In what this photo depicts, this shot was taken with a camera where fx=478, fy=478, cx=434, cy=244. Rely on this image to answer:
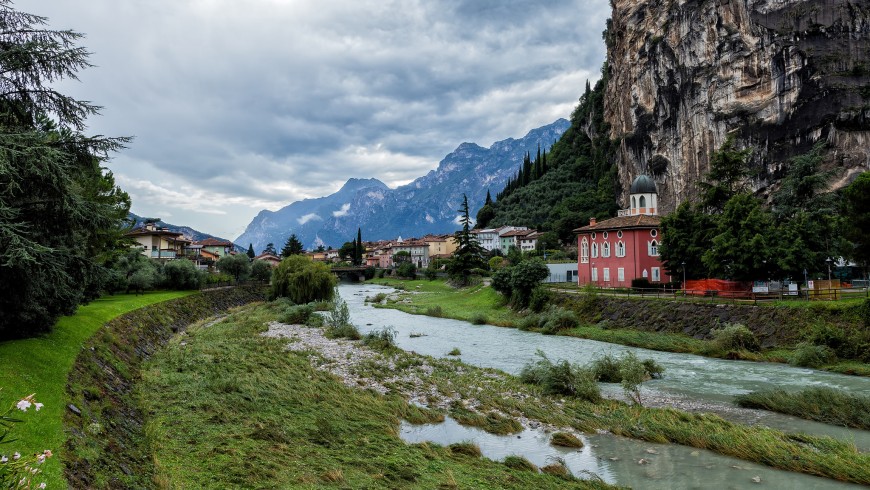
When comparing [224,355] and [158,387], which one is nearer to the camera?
[158,387]

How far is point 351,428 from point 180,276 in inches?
1819

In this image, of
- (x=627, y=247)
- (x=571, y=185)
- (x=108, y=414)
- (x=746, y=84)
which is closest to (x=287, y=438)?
(x=108, y=414)

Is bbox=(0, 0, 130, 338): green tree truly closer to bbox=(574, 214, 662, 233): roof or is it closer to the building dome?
bbox=(574, 214, 662, 233): roof

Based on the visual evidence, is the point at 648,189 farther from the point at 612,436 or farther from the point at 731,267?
the point at 612,436

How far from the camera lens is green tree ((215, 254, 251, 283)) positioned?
73312mm

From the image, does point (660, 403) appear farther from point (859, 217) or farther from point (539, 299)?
point (539, 299)

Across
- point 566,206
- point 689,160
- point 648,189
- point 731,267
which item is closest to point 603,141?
point 566,206

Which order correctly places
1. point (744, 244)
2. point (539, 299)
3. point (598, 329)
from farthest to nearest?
point (539, 299), point (598, 329), point (744, 244)

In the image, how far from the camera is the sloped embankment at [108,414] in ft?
29.1

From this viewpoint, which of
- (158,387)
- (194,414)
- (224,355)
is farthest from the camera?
(224,355)

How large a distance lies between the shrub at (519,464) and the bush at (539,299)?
33476 mm

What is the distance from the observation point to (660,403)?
17.7 meters

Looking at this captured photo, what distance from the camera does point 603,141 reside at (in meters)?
121

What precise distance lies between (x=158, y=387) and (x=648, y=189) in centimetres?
5132
